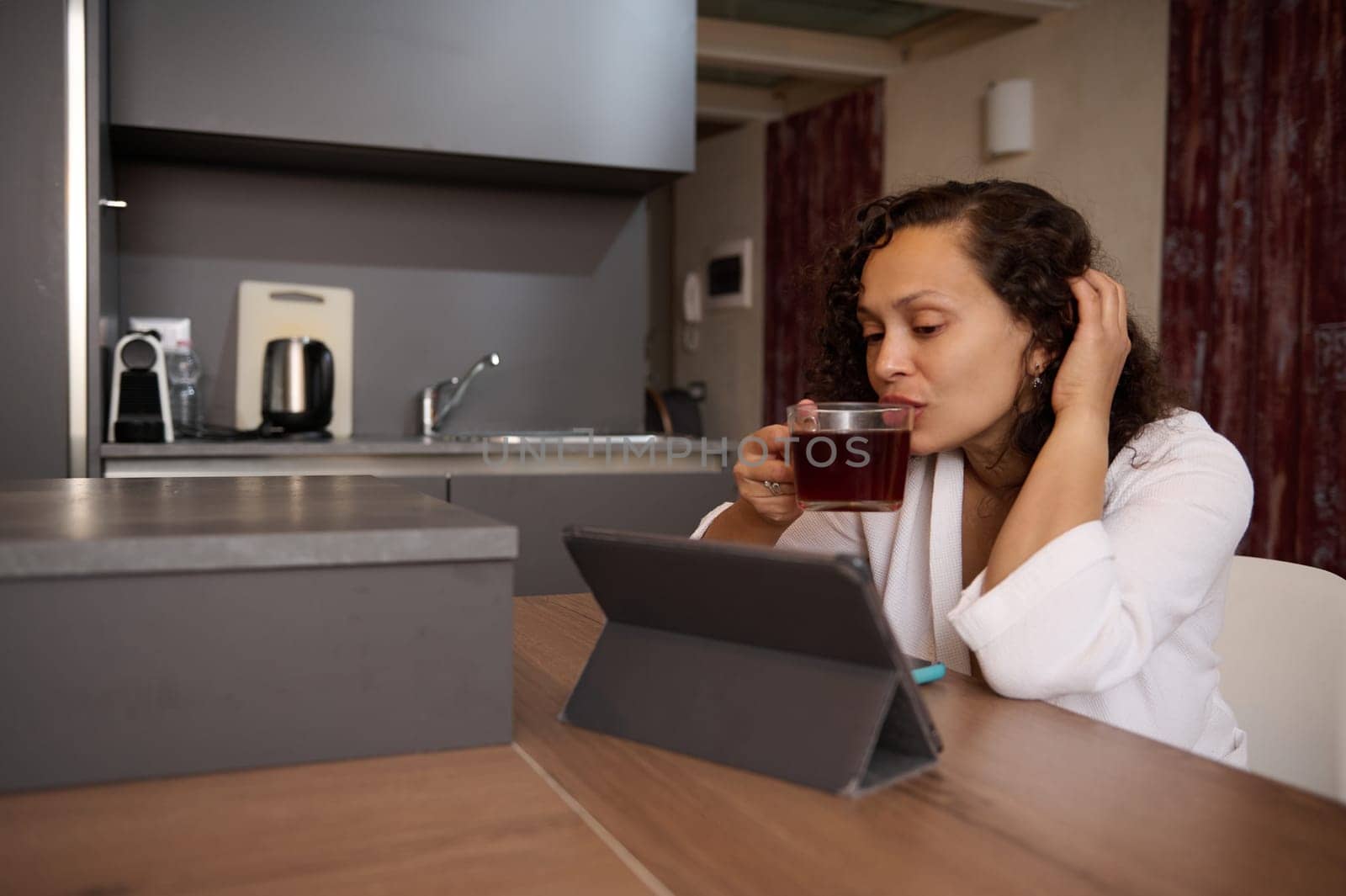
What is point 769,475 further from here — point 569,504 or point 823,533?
point 569,504

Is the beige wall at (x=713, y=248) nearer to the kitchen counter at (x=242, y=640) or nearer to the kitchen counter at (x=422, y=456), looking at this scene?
the kitchen counter at (x=422, y=456)

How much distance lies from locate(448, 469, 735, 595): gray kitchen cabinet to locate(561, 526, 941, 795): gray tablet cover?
6.18ft

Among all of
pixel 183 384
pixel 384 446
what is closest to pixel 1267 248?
pixel 384 446

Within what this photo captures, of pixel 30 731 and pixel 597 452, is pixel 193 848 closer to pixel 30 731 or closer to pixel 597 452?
pixel 30 731

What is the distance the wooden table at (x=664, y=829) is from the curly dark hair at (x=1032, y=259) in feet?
2.06

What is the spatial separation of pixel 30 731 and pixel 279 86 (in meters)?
2.35

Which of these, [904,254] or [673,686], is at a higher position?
[904,254]

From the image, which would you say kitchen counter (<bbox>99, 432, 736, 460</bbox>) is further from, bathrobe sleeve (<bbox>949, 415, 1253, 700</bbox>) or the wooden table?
the wooden table

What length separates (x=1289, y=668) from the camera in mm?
1191

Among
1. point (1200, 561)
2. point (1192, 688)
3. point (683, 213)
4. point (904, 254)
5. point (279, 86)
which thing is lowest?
point (1192, 688)

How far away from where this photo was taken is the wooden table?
51 centimetres

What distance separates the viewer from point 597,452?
2.84 m

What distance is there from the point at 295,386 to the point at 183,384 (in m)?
0.30

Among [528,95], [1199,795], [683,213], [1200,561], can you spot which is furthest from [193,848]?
[683,213]
